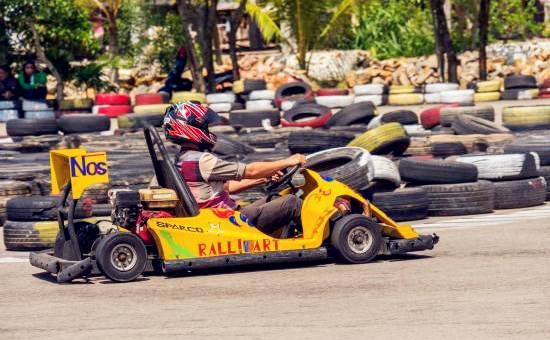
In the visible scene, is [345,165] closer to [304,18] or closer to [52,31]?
[52,31]

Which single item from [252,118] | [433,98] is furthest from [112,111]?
[433,98]

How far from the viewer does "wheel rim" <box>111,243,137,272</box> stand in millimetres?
7629

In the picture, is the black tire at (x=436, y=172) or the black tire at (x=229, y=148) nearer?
the black tire at (x=436, y=172)

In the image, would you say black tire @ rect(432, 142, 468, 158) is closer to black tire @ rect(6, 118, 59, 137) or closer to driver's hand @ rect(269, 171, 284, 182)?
driver's hand @ rect(269, 171, 284, 182)

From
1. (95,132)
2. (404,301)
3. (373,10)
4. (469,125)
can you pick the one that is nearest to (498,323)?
(404,301)

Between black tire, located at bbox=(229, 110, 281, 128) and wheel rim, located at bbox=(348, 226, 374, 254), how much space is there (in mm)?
13691

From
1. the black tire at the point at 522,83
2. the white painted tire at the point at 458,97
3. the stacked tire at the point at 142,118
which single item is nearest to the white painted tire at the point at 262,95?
the white painted tire at the point at 458,97

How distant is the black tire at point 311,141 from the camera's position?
529 inches

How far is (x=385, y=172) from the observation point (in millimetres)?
10781

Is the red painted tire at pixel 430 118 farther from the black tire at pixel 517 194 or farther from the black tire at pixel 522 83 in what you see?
the black tire at pixel 522 83

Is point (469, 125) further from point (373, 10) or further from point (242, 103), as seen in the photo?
point (373, 10)

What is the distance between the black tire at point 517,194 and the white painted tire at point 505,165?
0.08 meters

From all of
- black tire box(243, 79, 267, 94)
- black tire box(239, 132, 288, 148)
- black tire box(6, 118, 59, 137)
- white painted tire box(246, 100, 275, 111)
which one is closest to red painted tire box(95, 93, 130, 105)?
black tire box(243, 79, 267, 94)

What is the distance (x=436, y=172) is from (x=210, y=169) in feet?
12.5
